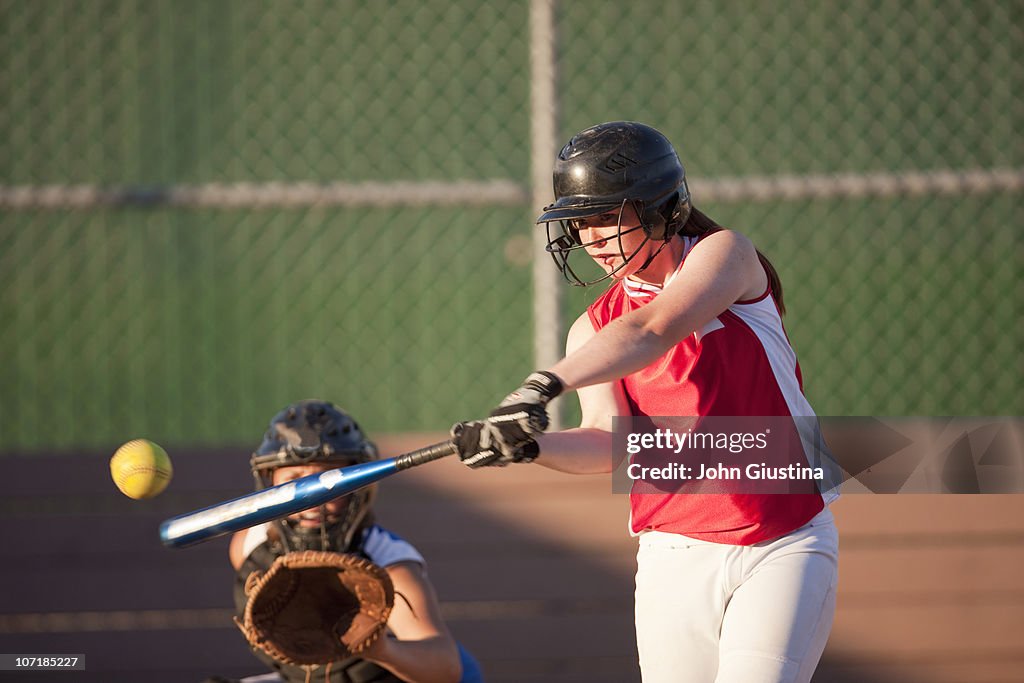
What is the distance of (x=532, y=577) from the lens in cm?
456

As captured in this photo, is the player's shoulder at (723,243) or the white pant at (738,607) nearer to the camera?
the white pant at (738,607)

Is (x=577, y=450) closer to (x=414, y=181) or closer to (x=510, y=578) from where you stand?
(x=510, y=578)

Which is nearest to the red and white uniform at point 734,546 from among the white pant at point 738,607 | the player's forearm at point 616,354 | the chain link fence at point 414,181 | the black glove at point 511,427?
the white pant at point 738,607

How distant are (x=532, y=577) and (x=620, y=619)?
0.37 m

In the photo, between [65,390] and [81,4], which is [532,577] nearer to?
[65,390]

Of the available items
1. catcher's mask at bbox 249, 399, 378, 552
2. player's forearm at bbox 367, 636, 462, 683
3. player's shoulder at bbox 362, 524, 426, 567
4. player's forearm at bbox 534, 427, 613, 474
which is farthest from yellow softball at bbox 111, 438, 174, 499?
player's forearm at bbox 534, 427, 613, 474

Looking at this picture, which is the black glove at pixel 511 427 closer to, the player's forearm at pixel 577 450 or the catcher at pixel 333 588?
the player's forearm at pixel 577 450

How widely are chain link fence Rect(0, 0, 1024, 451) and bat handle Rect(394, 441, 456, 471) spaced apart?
2224mm

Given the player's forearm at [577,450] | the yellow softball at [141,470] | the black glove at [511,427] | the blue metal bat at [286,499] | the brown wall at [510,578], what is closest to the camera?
the black glove at [511,427]

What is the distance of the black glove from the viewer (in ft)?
7.75

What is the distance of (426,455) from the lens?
267 centimetres

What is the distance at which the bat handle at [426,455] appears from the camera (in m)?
2.60

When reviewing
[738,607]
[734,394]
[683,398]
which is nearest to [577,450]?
[683,398]

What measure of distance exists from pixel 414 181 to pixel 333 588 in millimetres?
2061
